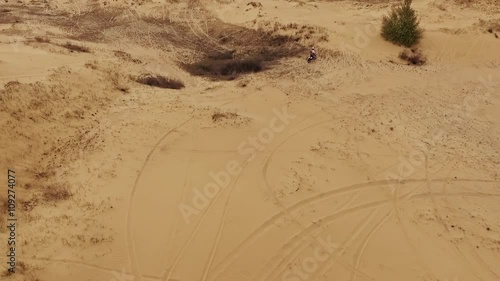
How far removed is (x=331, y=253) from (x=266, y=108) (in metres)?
5.06

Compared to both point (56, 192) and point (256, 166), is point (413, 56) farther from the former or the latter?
point (56, 192)

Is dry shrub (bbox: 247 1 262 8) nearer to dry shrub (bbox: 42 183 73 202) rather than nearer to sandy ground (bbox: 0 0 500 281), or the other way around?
sandy ground (bbox: 0 0 500 281)

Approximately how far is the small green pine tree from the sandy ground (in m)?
0.45

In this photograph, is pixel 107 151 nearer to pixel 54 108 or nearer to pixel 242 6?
pixel 54 108

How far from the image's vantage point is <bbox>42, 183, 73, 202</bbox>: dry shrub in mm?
8273

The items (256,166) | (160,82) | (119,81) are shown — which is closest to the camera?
(256,166)

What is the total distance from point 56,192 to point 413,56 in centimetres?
1221

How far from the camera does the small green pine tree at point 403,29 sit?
15055mm

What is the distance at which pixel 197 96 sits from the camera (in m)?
12.0

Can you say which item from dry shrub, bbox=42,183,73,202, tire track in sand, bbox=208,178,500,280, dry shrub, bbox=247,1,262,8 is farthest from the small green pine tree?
dry shrub, bbox=42,183,73,202

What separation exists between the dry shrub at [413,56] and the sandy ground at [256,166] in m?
0.42

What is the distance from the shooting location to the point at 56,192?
27.5 ft

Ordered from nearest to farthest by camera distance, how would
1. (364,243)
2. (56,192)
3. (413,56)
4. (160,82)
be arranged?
(364,243) < (56,192) < (160,82) < (413,56)

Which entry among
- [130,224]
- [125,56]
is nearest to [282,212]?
[130,224]
